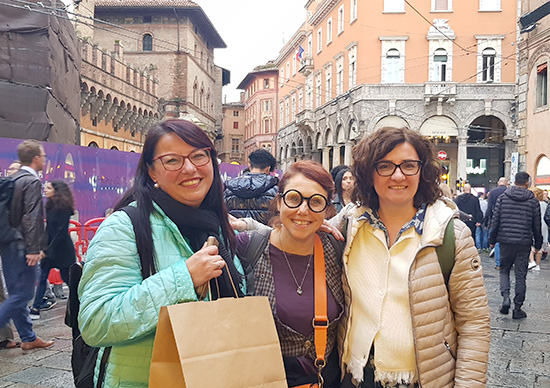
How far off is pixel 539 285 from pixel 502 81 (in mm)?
19782

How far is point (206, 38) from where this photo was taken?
45094 mm

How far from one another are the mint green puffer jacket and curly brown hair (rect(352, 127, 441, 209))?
902mm

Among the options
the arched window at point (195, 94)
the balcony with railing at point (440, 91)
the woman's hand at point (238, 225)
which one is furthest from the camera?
the arched window at point (195, 94)

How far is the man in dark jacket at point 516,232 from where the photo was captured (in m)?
6.38

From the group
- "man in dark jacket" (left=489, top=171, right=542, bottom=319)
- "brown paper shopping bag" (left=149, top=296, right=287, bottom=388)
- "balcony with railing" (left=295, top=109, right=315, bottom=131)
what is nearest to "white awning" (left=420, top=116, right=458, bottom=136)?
"balcony with railing" (left=295, top=109, right=315, bottom=131)

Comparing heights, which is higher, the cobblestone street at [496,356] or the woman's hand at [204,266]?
the woman's hand at [204,266]

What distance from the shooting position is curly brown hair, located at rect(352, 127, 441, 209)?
6.73ft

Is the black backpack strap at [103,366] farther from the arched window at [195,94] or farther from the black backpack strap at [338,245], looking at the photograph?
the arched window at [195,94]

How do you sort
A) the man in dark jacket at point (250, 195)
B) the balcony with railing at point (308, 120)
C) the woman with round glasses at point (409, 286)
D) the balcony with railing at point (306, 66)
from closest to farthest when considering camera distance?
the woman with round glasses at point (409, 286), the man in dark jacket at point (250, 195), the balcony with railing at point (308, 120), the balcony with railing at point (306, 66)

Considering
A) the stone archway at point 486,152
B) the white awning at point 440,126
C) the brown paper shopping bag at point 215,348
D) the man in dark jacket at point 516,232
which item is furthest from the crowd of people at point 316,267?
the stone archway at point 486,152

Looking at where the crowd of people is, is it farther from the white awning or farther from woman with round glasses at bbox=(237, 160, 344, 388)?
the white awning

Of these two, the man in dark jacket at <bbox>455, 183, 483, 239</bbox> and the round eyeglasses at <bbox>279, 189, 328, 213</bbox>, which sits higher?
the round eyeglasses at <bbox>279, 189, 328, 213</bbox>

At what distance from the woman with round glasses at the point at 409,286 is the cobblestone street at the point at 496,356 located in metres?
2.39

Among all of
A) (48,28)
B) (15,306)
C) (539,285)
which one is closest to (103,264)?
(15,306)
